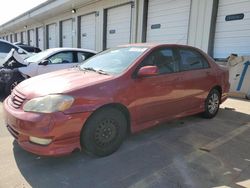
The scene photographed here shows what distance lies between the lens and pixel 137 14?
505 inches

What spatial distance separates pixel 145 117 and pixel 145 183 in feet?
4.13

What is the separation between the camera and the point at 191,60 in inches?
203

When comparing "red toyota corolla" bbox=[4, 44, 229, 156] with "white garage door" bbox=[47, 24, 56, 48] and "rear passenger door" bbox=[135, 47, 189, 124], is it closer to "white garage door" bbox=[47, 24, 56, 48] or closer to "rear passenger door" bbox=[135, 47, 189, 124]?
"rear passenger door" bbox=[135, 47, 189, 124]

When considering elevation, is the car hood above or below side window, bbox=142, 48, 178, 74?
below

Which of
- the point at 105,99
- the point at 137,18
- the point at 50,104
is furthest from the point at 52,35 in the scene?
the point at 50,104

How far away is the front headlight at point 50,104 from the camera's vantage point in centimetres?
320

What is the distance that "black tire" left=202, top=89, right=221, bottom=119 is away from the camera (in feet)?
18.4

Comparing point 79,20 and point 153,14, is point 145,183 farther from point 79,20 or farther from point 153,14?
point 79,20

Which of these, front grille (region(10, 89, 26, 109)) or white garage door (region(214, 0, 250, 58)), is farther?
white garage door (region(214, 0, 250, 58))

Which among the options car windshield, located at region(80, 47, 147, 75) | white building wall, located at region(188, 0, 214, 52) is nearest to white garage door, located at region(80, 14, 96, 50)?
white building wall, located at region(188, 0, 214, 52)

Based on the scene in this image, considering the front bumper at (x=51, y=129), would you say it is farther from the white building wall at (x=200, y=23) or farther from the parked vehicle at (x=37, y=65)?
the white building wall at (x=200, y=23)

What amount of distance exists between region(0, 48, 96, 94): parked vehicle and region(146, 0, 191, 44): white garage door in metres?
4.38

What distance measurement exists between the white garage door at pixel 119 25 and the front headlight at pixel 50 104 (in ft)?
35.6

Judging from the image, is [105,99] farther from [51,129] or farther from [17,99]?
[17,99]
